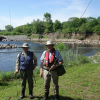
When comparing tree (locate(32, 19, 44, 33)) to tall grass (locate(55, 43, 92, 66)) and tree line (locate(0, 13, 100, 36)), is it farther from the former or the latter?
tall grass (locate(55, 43, 92, 66))

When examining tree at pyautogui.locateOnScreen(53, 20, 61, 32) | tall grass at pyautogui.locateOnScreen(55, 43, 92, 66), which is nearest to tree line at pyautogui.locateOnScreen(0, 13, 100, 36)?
tree at pyautogui.locateOnScreen(53, 20, 61, 32)

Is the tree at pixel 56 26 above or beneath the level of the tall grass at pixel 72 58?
above

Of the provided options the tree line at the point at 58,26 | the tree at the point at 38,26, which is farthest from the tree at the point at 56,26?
the tree at the point at 38,26

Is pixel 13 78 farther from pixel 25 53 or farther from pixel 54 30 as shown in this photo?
pixel 54 30

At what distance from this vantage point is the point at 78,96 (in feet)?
15.3

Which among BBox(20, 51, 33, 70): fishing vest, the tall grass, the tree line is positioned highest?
the tree line

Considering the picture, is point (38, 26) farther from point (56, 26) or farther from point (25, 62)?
point (25, 62)

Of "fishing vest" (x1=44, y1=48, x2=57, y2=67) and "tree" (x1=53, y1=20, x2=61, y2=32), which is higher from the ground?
"tree" (x1=53, y1=20, x2=61, y2=32)

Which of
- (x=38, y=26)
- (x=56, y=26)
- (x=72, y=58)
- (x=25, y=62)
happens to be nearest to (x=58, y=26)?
(x=56, y=26)

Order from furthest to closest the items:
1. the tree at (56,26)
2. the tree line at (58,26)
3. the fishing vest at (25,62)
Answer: the tree at (56,26)
the tree line at (58,26)
the fishing vest at (25,62)

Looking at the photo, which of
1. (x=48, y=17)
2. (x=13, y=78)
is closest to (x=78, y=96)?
(x=13, y=78)

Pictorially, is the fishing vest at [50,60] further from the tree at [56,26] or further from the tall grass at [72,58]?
the tree at [56,26]

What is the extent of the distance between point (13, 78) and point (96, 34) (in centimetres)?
9017

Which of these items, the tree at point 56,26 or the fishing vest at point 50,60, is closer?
the fishing vest at point 50,60
